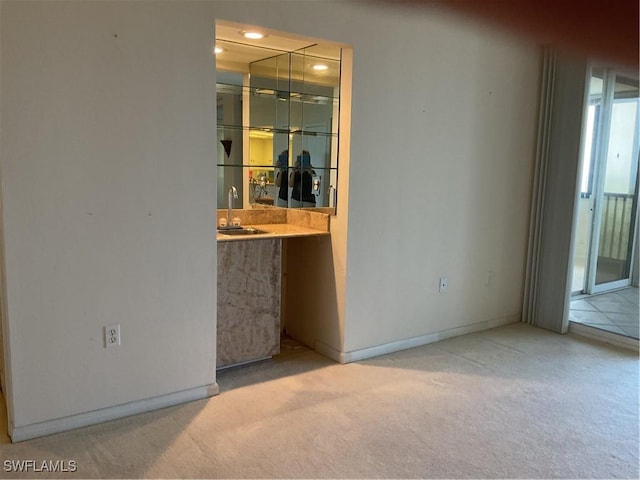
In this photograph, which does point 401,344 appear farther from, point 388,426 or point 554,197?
point 554,197

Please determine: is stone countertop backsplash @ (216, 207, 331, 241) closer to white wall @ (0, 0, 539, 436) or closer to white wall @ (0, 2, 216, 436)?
white wall @ (0, 0, 539, 436)

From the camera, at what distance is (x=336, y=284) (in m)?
3.35

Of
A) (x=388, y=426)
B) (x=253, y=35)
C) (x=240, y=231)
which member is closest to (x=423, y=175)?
(x=240, y=231)

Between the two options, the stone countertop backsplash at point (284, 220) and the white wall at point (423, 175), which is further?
the stone countertop backsplash at point (284, 220)

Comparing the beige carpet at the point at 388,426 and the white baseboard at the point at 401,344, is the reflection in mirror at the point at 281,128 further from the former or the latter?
the beige carpet at the point at 388,426

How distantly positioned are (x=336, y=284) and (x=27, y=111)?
6.42 feet

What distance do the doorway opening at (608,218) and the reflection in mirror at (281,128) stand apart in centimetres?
190

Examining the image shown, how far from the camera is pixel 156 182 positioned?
2527mm

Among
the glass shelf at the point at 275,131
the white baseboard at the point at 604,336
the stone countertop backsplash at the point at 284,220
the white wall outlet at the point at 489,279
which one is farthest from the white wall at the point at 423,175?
the white baseboard at the point at 604,336

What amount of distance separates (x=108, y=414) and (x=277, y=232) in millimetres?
1419

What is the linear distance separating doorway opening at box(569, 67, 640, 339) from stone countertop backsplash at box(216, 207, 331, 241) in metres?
1.98

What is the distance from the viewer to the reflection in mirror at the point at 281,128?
333cm

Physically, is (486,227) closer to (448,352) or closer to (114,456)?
(448,352)

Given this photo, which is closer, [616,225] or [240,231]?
[240,231]
